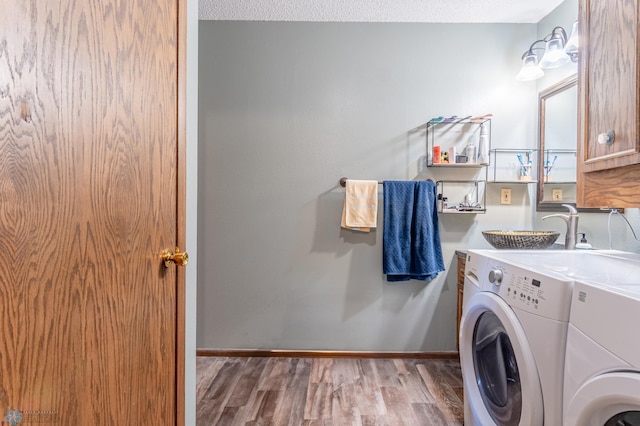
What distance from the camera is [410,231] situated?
2.22 metres

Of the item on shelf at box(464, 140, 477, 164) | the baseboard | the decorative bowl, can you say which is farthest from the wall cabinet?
the baseboard

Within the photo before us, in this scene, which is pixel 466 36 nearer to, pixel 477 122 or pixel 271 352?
pixel 477 122

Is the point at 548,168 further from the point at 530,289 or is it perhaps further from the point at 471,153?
the point at 530,289

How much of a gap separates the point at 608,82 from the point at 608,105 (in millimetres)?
74

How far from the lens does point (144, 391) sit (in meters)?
0.81

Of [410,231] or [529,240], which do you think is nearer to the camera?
[529,240]

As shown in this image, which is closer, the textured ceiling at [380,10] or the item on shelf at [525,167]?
the textured ceiling at [380,10]

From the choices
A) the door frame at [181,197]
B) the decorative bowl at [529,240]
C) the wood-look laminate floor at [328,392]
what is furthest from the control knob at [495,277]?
the door frame at [181,197]

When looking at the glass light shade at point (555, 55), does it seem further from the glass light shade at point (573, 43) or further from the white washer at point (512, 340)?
the white washer at point (512, 340)

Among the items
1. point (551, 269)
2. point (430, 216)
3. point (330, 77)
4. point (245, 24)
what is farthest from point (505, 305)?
point (245, 24)

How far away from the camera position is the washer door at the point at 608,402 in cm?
61

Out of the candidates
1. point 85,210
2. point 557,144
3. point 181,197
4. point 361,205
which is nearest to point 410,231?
point 361,205

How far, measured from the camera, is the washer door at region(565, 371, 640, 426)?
1.99 ft

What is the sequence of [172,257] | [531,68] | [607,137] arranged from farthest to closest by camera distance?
[531,68] → [607,137] → [172,257]
